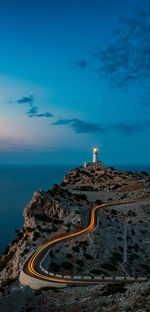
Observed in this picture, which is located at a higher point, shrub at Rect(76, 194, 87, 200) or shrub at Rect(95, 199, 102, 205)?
shrub at Rect(76, 194, 87, 200)

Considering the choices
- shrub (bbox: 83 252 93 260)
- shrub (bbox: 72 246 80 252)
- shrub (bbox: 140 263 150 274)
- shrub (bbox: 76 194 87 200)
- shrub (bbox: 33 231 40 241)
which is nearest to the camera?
shrub (bbox: 83 252 93 260)

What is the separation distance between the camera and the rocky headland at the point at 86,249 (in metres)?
18.0

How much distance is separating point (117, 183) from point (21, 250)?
5087 cm

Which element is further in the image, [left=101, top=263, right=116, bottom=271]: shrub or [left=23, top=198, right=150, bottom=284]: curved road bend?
[left=101, top=263, right=116, bottom=271]: shrub

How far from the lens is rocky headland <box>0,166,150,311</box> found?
18031mm

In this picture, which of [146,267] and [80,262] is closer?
[80,262]

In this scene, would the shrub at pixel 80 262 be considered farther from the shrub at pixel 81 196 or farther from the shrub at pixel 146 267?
the shrub at pixel 81 196

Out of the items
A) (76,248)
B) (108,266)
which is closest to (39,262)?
(76,248)

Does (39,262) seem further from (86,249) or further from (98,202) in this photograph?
(98,202)

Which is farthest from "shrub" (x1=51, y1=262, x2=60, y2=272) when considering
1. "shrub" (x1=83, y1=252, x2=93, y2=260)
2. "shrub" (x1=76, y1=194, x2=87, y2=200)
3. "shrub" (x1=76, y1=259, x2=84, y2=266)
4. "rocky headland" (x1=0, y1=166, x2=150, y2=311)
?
"shrub" (x1=76, y1=194, x2=87, y2=200)

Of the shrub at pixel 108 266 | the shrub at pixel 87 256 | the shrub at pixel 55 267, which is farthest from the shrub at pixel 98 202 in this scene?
the shrub at pixel 55 267

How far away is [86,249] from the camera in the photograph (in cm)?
3950

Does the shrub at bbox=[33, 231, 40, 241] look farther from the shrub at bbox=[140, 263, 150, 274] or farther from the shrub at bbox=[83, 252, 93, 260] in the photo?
the shrub at bbox=[140, 263, 150, 274]

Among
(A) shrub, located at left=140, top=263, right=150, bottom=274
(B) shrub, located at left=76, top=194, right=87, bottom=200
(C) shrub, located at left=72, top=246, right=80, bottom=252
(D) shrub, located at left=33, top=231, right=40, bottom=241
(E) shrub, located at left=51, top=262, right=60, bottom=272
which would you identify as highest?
(B) shrub, located at left=76, top=194, right=87, bottom=200
